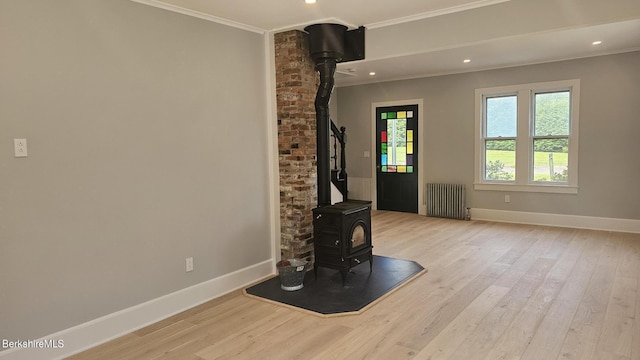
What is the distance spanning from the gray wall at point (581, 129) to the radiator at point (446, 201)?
0.49ft

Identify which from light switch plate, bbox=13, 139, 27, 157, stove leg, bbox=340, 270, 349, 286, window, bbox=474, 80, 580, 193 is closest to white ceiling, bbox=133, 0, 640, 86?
light switch plate, bbox=13, 139, 27, 157

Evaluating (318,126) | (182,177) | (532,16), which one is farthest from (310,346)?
(532,16)

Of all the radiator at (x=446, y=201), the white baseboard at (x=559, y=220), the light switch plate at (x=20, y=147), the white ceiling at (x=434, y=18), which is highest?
the white ceiling at (x=434, y=18)

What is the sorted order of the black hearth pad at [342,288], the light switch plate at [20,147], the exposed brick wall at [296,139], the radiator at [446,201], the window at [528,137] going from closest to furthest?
the light switch plate at [20,147]
the black hearth pad at [342,288]
the exposed brick wall at [296,139]
the window at [528,137]
the radiator at [446,201]

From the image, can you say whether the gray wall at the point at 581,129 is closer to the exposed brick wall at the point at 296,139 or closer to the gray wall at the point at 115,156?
the exposed brick wall at the point at 296,139

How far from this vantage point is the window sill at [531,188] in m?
6.36

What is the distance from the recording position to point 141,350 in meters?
2.85

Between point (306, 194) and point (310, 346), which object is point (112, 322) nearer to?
point (310, 346)

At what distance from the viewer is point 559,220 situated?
6.46 meters

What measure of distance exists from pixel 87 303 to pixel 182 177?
1.17 metres

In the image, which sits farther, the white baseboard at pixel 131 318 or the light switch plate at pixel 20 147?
the white baseboard at pixel 131 318

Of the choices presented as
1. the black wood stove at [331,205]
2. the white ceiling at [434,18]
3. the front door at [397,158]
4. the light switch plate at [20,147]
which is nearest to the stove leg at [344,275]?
the black wood stove at [331,205]

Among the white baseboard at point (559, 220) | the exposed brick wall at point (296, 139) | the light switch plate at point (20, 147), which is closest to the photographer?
the light switch plate at point (20, 147)

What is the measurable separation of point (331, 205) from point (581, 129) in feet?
14.3
